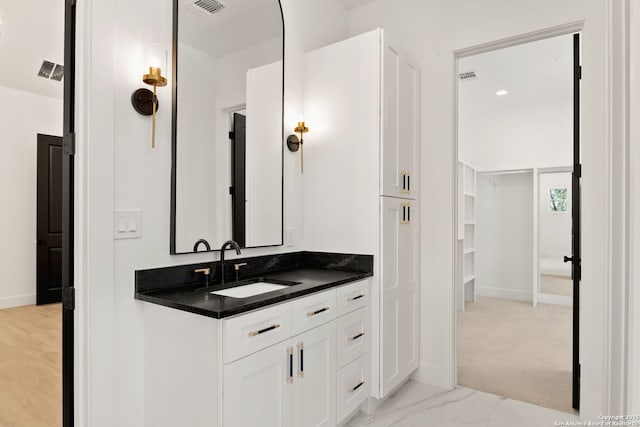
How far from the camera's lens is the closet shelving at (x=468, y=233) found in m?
5.21

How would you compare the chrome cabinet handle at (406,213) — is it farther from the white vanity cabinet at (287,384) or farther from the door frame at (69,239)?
the door frame at (69,239)

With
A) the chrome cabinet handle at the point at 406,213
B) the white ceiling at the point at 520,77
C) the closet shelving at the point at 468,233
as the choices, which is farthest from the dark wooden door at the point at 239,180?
the closet shelving at the point at 468,233

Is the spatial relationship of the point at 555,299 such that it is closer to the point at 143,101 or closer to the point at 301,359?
the point at 301,359

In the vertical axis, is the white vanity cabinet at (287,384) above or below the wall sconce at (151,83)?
below

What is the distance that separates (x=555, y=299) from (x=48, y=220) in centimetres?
734

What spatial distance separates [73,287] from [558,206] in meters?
5.90

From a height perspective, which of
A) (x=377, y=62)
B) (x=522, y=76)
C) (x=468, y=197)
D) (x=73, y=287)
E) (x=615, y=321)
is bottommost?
(x=73, y=287)

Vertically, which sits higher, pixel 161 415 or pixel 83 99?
pixel 83 99

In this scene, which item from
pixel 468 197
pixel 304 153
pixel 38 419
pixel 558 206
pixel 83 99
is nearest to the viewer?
pixel 83 99

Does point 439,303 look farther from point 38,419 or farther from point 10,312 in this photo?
point 10,312

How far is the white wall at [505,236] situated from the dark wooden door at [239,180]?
4788 mm

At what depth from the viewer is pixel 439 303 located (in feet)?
9.38

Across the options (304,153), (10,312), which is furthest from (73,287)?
(10,312)

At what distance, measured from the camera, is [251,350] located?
158cm
